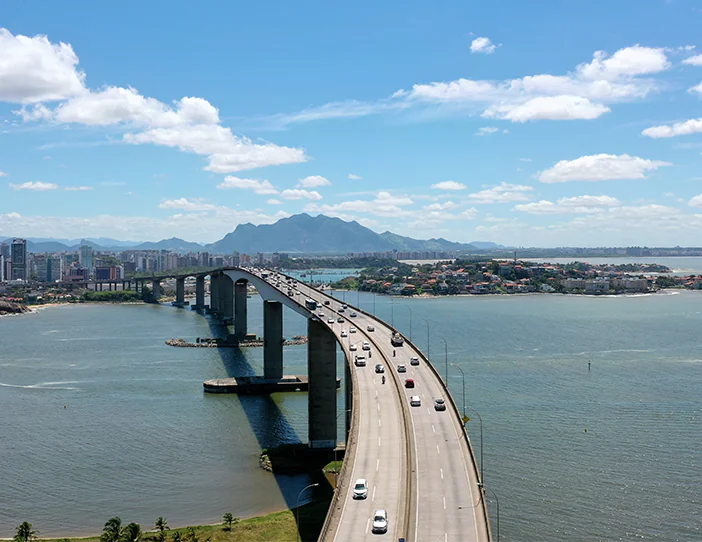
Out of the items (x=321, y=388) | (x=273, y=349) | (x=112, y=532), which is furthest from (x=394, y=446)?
(x=273, y=349)

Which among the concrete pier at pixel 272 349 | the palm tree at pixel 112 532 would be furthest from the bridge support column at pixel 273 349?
the palm tree at pixel 112 532

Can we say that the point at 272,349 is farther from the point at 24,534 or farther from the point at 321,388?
the point at 24,534

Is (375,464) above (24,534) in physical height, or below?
above

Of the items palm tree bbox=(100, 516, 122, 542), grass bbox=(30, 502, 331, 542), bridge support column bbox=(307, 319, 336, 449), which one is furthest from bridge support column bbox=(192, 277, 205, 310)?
palm tree bbox=(100, 516, 122, 542)

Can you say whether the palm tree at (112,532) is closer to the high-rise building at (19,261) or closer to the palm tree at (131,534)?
the palm tree at (131,534)

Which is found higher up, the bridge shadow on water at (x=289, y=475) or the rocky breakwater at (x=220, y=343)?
the rocky breakwater at (x=220, y=343)

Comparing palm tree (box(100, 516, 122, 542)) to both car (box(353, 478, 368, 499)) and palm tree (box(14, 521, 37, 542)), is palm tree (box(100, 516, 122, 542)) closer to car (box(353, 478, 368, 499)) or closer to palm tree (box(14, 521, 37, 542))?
palm tree (box(14, 521, 37, 542))
